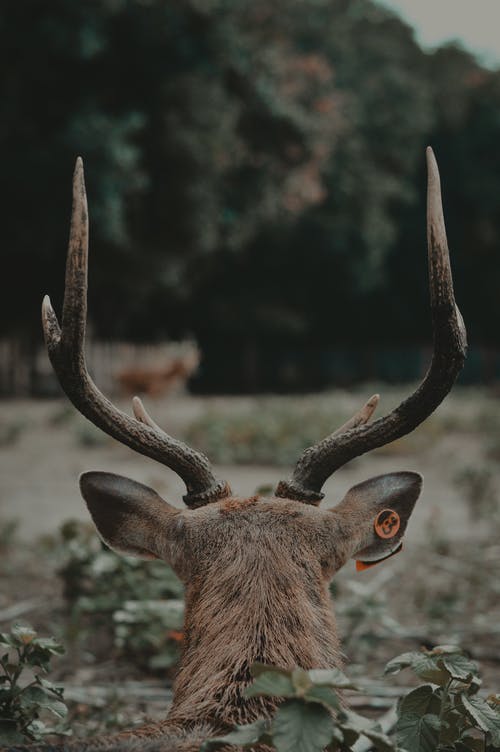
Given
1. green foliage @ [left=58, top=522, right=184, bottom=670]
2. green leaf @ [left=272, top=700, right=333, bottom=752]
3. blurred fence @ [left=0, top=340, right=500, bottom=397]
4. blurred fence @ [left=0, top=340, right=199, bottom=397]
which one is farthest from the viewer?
blurred fence @ [left=0, top=340, right=500, bottom=397]

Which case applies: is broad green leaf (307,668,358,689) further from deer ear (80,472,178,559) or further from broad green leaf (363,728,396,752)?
deer ear (80,472,178,559)

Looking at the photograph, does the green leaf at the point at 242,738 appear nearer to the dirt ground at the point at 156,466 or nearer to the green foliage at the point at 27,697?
the green foliage at the point at 27,697

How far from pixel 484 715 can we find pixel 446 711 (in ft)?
0.45

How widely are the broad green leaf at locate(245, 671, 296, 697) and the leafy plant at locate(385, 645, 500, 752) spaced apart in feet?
2.17

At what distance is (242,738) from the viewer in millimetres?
1939

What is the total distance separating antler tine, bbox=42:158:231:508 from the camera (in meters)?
2.70

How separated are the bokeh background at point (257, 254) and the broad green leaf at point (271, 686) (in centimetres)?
253

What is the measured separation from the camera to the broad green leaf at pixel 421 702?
249cm

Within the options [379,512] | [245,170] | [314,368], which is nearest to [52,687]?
[379,512]

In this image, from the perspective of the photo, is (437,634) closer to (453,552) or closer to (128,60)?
(453,552)

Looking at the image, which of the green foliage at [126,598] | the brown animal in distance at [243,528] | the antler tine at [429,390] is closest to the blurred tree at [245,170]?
the green foliage at [126,598]

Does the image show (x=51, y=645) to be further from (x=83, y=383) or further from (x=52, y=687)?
(x=83, y=383)

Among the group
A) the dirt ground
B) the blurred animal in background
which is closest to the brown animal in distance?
the dirt ground

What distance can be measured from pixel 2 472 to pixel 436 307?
9.73 m
